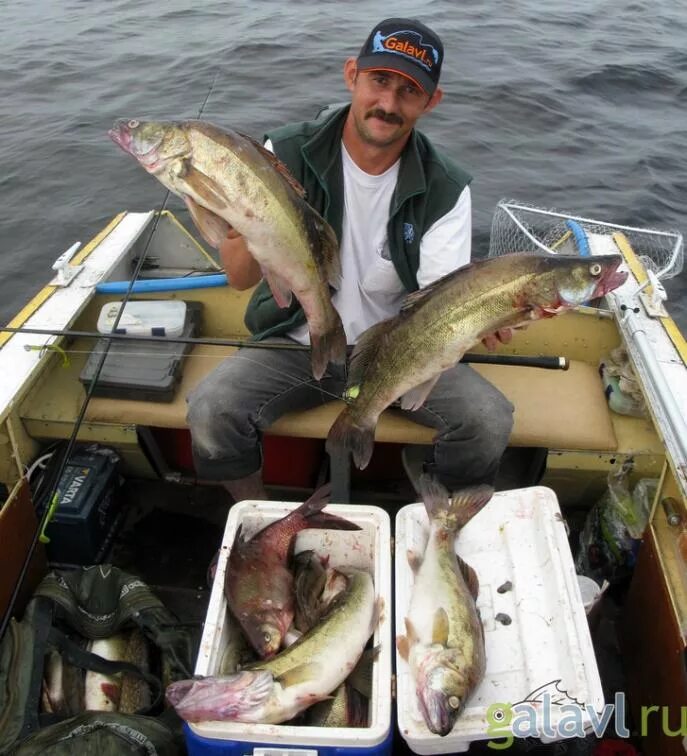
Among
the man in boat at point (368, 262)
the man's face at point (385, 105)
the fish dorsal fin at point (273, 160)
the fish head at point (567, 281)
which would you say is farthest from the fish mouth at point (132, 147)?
the fish head at point (567, 281)

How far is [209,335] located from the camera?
4215 millimetres

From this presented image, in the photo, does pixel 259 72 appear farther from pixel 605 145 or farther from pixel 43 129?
pixel 605 145

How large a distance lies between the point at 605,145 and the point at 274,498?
7.88 m

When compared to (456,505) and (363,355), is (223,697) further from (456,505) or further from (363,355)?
(363,355)

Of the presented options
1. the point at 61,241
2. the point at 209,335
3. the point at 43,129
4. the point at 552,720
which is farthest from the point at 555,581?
the point at 43,129

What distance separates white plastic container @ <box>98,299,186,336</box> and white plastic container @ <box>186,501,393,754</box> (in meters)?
1.42

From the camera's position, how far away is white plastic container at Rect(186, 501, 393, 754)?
2.04 m

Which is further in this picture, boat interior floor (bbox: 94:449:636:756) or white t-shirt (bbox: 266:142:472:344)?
boat interior floor (bbox: 94:449:636:756)

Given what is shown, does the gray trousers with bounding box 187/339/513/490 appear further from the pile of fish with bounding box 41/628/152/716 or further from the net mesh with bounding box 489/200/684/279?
the net mesh with bounding box 489/200/684/279

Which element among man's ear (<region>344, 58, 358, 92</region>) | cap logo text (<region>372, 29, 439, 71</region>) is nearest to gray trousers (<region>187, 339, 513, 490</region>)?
man's ear (<region>344, 58, 358, 92</region>)

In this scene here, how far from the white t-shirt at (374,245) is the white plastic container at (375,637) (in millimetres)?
1007

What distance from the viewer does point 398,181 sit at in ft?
10.2

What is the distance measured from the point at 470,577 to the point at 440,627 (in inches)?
11.3

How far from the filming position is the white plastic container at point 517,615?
2166 mm
